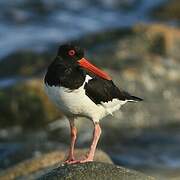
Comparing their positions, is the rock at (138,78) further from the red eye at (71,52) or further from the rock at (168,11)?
the rock at (168,11)

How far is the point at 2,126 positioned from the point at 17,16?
10.8 meters

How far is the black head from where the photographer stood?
315 inches

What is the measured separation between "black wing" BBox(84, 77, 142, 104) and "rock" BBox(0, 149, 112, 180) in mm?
1301

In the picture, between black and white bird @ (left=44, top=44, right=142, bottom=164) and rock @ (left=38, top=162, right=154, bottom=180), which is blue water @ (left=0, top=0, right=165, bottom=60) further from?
rock @ (left=38, top=162, right=154, bottom=180)

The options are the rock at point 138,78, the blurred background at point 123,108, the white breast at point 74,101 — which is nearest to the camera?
the white breast at point 74,101

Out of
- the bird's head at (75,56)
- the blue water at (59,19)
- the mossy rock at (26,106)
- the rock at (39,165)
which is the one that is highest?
the blue water at (59,19)

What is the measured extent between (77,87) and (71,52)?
0.48 m

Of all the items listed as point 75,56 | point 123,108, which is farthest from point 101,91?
point 123,108

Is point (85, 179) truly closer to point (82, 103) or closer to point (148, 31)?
point (82, 103)

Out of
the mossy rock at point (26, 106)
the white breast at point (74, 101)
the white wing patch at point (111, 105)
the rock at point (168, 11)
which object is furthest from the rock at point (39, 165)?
the rock at point (168, 11)

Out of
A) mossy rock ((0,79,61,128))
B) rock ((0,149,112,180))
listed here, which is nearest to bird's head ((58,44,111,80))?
rock ((0,149,112,180))

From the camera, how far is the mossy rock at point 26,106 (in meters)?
13.7

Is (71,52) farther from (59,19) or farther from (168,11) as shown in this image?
(59,19)

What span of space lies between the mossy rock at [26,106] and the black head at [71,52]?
5.60 meters
